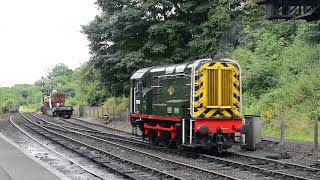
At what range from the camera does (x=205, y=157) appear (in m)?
16.7

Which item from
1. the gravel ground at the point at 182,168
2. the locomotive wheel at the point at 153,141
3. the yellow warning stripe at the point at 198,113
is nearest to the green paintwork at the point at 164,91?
the yellow warning stripe at the point at 198,113

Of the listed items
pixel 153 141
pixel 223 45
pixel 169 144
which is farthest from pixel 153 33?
pixel 169 144

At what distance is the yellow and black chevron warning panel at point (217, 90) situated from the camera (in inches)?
687

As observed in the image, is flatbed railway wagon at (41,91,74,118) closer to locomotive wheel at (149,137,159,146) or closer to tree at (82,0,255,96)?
tree at (82,0,255,96)

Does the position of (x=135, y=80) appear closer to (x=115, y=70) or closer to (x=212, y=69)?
(x=212, y=69)

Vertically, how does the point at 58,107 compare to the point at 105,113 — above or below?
above

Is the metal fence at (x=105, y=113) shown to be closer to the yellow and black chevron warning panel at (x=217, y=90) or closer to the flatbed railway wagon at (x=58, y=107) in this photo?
the flatbed railway wagon at (x=58, y=107)

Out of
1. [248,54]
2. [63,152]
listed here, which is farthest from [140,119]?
[248,54]

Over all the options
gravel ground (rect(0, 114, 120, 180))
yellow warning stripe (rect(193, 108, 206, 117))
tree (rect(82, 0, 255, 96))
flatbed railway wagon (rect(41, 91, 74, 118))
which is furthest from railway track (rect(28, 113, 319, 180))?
flatbed railway wagon (rect(41, 91, 74, 118))

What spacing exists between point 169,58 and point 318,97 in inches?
573

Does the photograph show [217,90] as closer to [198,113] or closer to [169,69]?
[198,113]

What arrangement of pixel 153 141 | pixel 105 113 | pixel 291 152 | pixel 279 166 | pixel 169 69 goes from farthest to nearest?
pixel 105 113 < pixel 153 141 < pixel 169 69 < pixel 291 152 < pixel 279 166

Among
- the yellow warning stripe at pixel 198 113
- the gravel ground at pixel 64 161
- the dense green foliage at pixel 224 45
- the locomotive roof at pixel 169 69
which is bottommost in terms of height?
the gravel ground at pixel 64 161

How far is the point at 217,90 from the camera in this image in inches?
700
